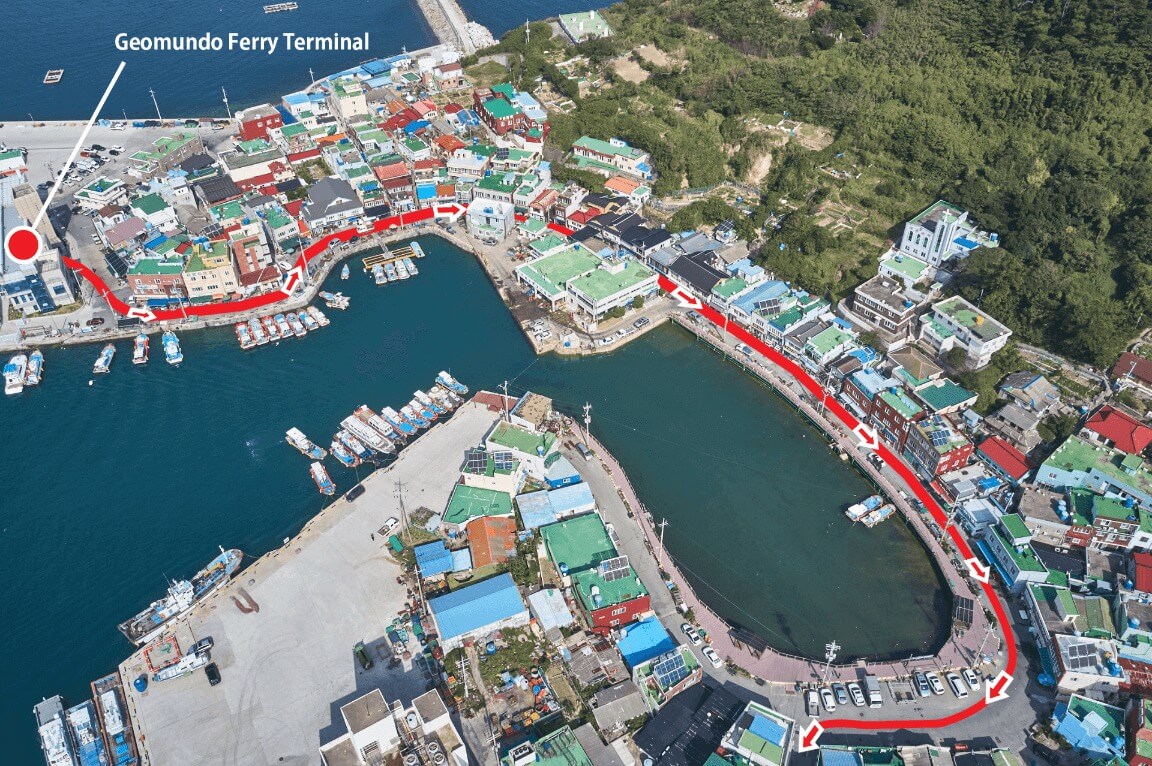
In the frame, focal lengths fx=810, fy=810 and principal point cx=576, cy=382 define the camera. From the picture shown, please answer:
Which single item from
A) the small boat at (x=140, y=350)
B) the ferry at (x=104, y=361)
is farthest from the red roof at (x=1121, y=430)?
the ferry at (x=104, y=361)

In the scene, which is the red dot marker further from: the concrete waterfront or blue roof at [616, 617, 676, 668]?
blue roof at [616, 617, 676, 668]

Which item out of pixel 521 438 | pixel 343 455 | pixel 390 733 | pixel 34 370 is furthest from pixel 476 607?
pixel 34 370

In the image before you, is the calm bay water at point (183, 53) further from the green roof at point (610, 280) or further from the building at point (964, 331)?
the building at point (964, 331)

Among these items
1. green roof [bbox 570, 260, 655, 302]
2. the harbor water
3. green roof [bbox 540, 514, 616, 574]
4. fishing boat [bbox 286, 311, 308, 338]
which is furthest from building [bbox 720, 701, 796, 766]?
fishing boat [bbox 286, 311, 308, 338]

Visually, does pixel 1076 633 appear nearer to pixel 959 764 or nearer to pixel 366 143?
pixel 959 764

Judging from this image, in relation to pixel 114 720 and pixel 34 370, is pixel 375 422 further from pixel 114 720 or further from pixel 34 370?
pixel 34 370

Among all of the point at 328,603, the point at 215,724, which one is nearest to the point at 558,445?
the point at 328,603
